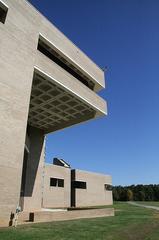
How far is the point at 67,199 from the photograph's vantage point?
50.4m

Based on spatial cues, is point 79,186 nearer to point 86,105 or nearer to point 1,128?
point 86,105

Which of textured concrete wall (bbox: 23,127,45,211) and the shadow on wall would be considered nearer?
textured concrete wall (bbox: 23,127,45,211)

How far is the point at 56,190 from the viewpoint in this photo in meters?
47.4

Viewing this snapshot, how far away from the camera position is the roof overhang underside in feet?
82.7

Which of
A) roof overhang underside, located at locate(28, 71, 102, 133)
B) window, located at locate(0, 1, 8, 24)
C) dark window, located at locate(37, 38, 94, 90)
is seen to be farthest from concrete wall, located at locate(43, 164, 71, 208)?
window, located at locate(0, 1, 8, 24)

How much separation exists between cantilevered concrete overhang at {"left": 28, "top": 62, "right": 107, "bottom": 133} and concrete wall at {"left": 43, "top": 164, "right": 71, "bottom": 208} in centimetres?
1392

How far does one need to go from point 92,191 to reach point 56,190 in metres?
14.0

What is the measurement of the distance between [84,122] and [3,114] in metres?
15.6

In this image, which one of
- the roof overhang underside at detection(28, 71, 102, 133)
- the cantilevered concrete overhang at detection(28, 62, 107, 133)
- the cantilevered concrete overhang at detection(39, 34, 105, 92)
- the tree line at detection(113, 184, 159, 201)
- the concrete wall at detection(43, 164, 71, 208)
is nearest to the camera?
the cantilevered concrete overhang at detection(28, 62, 107, 133)

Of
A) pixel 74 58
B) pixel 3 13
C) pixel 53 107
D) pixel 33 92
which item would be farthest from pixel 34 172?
pixel 3 13

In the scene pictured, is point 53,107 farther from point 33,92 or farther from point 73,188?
point 73,188

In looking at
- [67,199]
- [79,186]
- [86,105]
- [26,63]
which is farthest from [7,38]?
[79,186]

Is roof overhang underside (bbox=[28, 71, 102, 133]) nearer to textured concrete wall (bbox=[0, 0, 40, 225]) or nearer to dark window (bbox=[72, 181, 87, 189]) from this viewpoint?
textured concrete wall (bbox=[0, 0, 40, 225])

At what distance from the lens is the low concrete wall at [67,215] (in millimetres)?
17634
